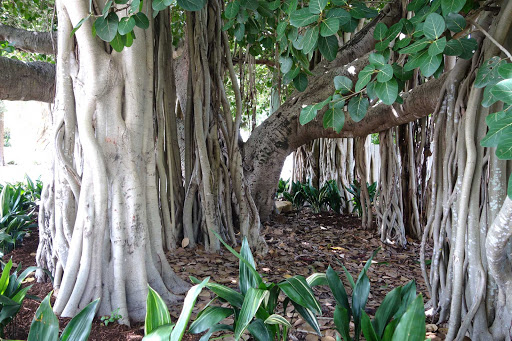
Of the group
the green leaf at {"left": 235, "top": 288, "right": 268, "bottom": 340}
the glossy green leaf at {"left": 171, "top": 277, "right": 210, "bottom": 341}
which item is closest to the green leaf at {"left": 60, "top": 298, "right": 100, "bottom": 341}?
the glossy green leaf at {"left": 171, "top": 277, "right": 210, "bottom": 341}

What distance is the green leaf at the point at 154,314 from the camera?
1.26 metres

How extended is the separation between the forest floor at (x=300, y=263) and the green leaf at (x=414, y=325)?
0.67 m

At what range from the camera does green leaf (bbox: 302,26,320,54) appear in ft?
4.82

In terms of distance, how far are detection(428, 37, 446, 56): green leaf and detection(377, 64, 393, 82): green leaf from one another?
0.14 meters

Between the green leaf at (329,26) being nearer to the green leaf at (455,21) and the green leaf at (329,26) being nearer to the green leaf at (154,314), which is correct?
the green leaf at (455,21)

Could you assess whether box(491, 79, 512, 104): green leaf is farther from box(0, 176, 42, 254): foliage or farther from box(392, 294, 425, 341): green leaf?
box(0, 176, 42, 254): foliage

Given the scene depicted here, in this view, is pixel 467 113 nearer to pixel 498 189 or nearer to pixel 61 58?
pixel 498 189

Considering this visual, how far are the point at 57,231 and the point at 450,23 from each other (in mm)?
2184

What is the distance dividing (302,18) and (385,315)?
1170 mm

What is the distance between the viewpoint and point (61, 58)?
79.0 inches

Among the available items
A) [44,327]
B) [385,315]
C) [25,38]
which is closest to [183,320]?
[44,327]

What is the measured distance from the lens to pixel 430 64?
54.2 inches

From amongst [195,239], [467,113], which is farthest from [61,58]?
[467,113]

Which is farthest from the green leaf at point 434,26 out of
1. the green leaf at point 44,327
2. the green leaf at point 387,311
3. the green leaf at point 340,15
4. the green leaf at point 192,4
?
the green leaf at point 44,327
